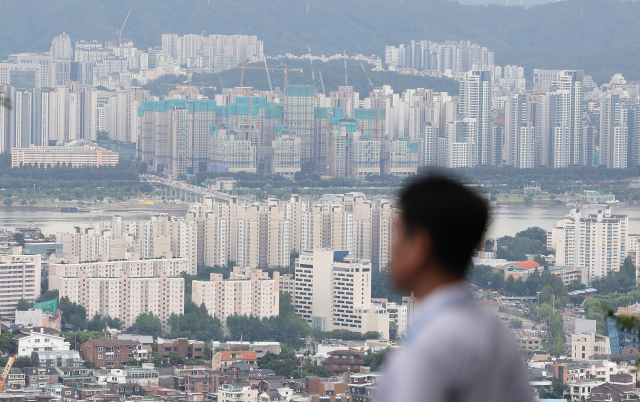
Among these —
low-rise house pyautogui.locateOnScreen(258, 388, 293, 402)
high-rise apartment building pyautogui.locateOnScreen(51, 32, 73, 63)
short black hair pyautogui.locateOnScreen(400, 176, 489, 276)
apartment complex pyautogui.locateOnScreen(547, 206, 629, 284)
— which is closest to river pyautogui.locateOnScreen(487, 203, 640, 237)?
apartment complex pyautogui.locateOnScreen(547, 206, 629, 284)

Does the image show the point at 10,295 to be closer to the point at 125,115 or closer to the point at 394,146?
the point at 394,146

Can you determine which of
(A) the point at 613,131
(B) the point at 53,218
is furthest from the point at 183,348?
(A) the point at 613,131

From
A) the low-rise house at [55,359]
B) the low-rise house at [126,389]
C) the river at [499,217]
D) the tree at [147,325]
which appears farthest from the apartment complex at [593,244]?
the low-rise house at [126,389]

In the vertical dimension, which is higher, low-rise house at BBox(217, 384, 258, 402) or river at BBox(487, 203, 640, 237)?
river at BBox(487, 203, 640, 237)

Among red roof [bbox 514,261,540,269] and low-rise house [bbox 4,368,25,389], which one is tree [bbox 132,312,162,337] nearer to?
low-rise house [bbox 4,368,25,389]

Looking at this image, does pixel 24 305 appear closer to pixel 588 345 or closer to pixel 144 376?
pixel 144 376

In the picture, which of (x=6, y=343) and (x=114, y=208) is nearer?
(x=6, y=343)

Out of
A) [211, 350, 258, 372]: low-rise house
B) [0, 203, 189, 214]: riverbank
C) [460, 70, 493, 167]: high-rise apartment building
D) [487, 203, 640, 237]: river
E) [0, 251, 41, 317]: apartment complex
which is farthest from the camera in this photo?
[460, 70, 493, 167]: high-rise apartment building
